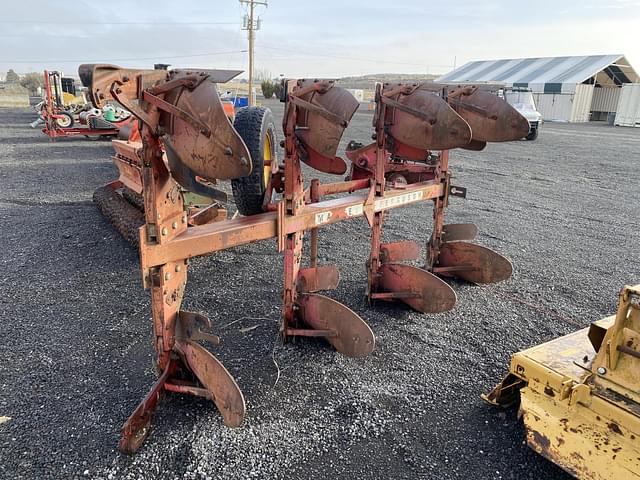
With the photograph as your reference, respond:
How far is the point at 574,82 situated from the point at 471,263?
2947cm

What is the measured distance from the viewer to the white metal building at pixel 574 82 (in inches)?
1176

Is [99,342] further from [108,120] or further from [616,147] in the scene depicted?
[616,147]

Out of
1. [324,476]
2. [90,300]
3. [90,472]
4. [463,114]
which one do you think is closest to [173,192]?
[90,472]

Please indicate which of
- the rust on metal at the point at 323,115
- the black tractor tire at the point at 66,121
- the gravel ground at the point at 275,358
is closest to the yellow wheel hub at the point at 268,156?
the rust on metal at the point at 323,115

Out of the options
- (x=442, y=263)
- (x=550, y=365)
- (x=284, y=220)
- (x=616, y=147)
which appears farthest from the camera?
(x=616, y=147)

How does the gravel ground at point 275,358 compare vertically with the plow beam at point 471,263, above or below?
below

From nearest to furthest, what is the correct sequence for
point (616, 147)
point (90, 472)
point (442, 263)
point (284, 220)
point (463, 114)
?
point (90, 472) → point (284, 220) → point (463, 114) → point (442, 263) → point (616, 147)

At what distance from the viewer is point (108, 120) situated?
14.7 m

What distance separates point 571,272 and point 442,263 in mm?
1411

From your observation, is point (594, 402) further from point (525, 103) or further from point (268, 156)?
point (525, 103)

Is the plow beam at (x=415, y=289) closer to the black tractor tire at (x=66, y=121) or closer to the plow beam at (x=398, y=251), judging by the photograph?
the plow beam at (x=398, y=251)

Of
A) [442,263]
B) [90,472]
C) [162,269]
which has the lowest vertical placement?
[90,472]

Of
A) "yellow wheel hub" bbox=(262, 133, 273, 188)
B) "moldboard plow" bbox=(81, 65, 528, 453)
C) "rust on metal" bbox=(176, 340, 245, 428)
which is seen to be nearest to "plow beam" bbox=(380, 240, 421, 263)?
"moldboard plow" bbox=(81, 65, 528, 453)

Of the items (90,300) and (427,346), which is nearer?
(427,346)
